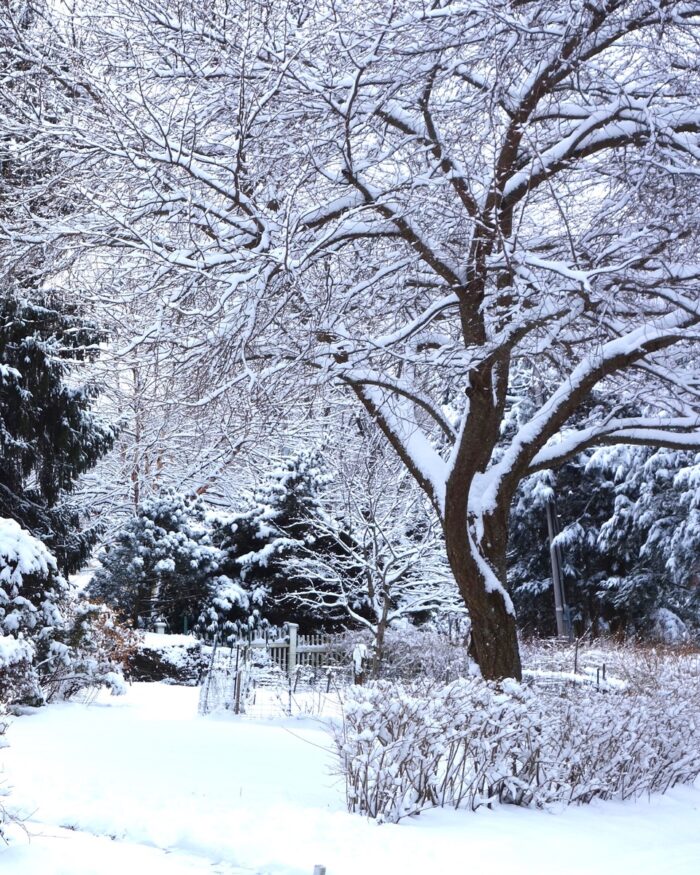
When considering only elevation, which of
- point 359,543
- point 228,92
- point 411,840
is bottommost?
point 411,840

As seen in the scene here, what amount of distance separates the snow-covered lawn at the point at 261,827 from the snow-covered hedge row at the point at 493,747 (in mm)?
161

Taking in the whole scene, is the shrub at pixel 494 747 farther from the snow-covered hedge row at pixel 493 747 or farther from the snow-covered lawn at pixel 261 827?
the snow-covered lawn at pixel 261 827

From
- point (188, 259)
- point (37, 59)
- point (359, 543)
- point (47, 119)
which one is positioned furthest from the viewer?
point (359, 543)

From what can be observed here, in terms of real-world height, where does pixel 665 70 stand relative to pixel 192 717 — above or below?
above

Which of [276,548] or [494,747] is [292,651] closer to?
[276,548]

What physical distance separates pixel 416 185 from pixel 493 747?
3976 mm

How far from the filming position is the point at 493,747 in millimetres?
6062

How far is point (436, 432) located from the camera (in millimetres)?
11492

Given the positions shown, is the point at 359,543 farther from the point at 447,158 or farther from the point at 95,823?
the point at 95,823

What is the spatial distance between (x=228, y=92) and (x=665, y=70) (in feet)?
11.0

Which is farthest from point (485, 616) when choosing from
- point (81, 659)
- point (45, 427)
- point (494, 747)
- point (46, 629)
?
point (45, 427)

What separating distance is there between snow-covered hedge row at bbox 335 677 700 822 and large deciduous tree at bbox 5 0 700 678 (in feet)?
3.74

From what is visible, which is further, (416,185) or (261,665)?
(261,665)

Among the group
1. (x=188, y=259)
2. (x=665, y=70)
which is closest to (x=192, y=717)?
(x=188, y=259)
